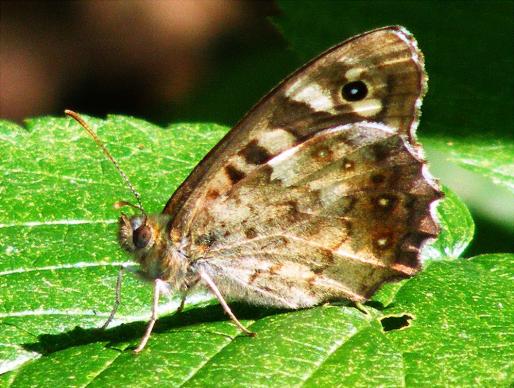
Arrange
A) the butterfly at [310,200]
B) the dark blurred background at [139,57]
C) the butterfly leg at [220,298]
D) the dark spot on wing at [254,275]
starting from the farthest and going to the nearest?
the dark blurred background at [139,57], the dark spot on wing at [254,275], the butterfly at [310,200], the butterfly leg at [220,298]

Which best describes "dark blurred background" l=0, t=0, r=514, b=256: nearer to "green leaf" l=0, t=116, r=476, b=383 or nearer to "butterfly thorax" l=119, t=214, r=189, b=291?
"green leaf" l=0, t=116, r=476, b=383

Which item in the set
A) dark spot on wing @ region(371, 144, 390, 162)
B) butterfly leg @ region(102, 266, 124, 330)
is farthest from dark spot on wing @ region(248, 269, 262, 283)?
dark spot on wing @ region(371, 144, 390, 162)

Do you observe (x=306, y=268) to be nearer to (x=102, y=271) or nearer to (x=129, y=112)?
(x=102, y=271)

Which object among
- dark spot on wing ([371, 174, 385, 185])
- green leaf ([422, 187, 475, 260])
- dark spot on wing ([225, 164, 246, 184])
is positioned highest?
dark spot on wing ([371, 174, 385, 185])

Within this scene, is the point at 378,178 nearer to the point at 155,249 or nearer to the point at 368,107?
the point at 368,107

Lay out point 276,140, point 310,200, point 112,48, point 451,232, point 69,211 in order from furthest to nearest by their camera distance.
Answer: point 112,48, point 451,232, point 69,211, point 310,200, point 276,140

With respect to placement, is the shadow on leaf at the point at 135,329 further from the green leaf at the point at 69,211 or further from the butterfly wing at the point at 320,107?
the butterfly wing at the point at 320,107

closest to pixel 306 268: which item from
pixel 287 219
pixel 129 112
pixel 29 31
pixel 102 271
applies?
pixel 287 219

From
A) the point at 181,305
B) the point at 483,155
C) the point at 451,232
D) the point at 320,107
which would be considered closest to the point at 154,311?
the point at 181,305

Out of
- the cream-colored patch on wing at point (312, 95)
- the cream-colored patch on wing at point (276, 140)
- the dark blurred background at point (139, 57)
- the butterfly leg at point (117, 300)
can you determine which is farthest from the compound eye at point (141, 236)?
the dark blurred background at point (139, 57)
